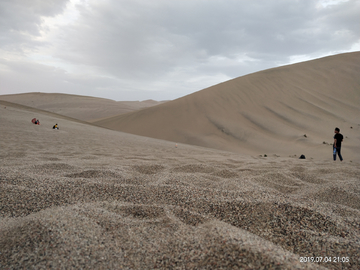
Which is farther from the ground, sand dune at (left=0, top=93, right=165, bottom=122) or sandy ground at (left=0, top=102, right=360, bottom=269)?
sand dune at (left=0, top=93, right=165, bottom=122)

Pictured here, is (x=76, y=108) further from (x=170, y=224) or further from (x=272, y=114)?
(x=170, y=224)

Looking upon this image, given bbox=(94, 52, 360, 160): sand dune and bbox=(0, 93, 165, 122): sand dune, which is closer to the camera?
bbox=(94, 52, 360, 160): sand dune

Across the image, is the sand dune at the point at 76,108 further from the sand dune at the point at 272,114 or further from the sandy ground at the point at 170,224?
the sandy ground at the point at 170,224

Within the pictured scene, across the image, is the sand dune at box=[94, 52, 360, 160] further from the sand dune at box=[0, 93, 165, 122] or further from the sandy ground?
the sand dune at box=[0, 93, 165, 122]

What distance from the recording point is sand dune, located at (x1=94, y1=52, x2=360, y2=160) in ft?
35.7

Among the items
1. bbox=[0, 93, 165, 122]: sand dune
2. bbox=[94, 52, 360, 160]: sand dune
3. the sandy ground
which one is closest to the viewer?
the sandy ground

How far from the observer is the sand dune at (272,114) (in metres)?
10.9

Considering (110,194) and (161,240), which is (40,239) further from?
(110,194)

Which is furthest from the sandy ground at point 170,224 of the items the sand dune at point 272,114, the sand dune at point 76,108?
the sand dune at point 76,108

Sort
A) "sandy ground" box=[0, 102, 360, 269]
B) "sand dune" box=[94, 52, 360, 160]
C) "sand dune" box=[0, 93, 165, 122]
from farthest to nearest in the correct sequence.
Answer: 1. "sand dune" box=[0, 93, 165, 122]
2. "sand dune" box=[94, 52, 360, 160]
3. "sandy ground" box=[0, 102, 360, 269]

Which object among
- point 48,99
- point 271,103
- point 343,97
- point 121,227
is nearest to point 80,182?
point 121,227

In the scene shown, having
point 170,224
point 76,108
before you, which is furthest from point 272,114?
point 76,108

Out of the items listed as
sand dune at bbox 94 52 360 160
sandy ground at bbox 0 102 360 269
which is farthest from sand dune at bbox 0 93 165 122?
sandy ground at bbox 0 102 360 269

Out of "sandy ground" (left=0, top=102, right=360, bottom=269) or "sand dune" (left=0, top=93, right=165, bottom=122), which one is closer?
"sandy ground" (left=0, top=102, right=360, bottom=269)
